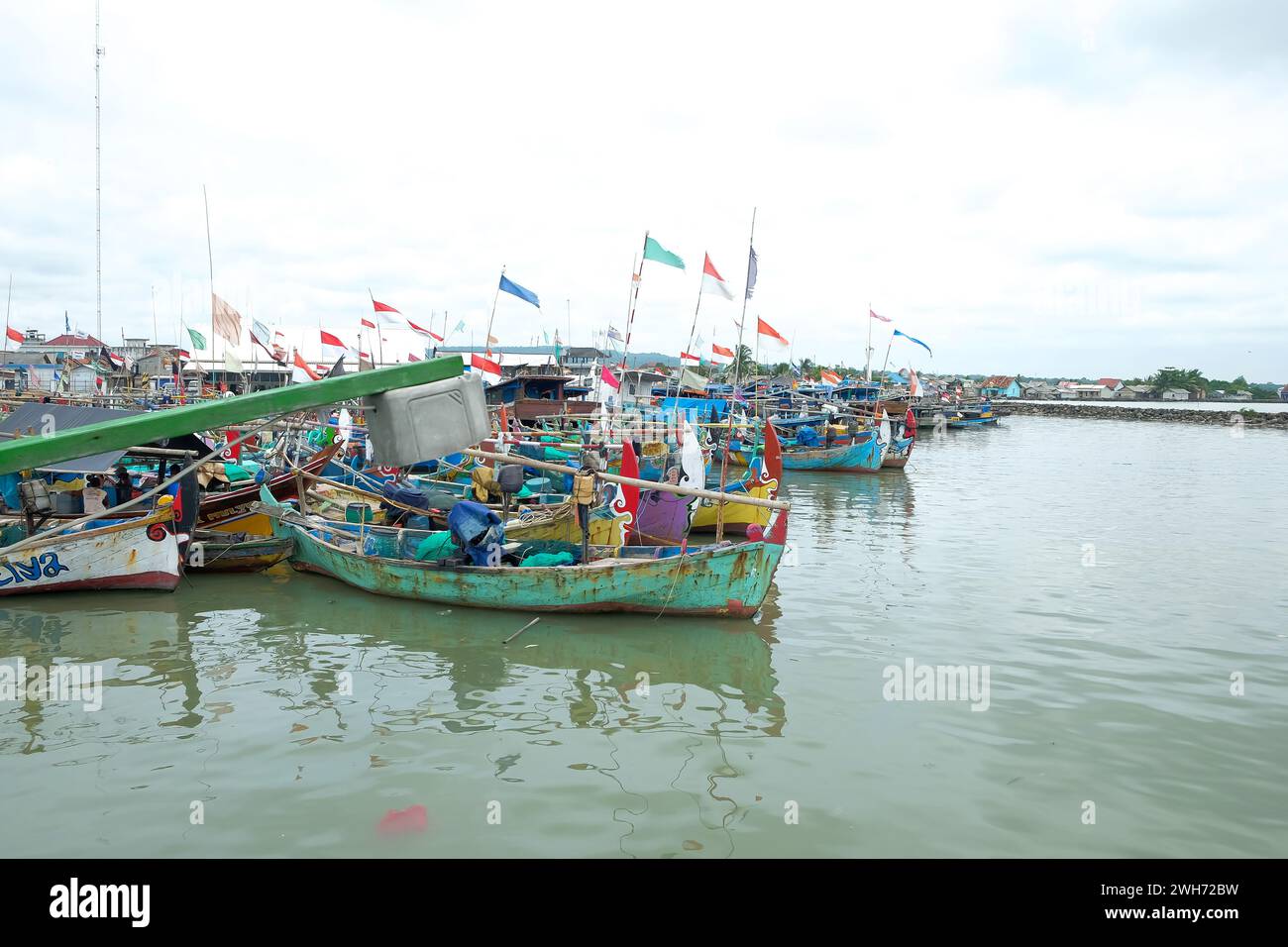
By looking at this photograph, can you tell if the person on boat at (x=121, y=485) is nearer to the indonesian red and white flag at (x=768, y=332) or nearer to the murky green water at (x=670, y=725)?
the murky green water at (x=670, y=725)

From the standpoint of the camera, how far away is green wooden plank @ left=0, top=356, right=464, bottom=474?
3.01 meters

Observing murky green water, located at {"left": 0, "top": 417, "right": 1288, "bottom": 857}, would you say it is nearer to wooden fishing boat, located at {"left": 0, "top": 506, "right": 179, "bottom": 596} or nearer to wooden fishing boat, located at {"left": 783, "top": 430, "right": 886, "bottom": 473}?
wooden fishing boat, located at {"left": 0, "top": 506, "right": 179, "bottom": 596}

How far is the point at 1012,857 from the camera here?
20.2 ft

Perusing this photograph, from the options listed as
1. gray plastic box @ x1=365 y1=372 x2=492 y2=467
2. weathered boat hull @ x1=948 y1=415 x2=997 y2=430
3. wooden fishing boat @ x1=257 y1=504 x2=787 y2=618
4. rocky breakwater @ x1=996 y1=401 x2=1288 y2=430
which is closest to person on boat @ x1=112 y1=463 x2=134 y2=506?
wooden fishing boat @ x1=257 y1=504 x2=787 y2=618

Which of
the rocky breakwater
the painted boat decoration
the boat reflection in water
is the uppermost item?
the rocky breakwater

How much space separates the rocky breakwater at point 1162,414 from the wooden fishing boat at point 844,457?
5018cm

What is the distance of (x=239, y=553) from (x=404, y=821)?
32.7 ft

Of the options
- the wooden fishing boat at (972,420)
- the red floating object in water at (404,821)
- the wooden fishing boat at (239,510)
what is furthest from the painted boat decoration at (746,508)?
the wooden fishing boat at (972,420)

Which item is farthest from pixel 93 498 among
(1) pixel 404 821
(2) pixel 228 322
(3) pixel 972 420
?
(3) pixel 972 420

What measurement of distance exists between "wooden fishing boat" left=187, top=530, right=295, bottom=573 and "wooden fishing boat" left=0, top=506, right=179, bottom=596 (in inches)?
57.8

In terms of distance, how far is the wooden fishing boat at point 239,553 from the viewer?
14469mm

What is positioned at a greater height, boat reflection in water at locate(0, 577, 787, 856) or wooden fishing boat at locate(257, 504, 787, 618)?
wooden fishing boat at locate(257, 504, 787, 618)
